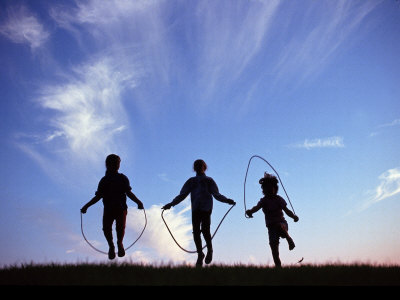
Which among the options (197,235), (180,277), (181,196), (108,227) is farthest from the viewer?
(181,196)

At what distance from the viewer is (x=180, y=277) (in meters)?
6.55

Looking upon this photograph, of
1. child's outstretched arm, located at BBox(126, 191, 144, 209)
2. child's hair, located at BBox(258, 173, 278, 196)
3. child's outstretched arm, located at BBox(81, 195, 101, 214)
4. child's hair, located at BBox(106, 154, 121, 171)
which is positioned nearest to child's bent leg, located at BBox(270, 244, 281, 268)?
child's hair, located at BBox(258, 173, 278, 196)

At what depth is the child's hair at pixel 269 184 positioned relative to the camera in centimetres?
1040

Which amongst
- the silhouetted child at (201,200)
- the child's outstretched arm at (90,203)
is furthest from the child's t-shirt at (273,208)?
the child's outstretched arm at (90,203)

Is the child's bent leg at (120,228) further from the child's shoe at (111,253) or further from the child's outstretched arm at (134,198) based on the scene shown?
the child's outstretched arm at (134,198)

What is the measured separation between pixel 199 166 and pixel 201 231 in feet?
5.43

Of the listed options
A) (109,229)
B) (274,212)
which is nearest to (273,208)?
(274,212)

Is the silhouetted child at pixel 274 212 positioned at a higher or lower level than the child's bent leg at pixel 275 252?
higher

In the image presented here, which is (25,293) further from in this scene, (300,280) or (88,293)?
(300,280)

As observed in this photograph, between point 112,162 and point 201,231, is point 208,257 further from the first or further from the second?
point 112,162

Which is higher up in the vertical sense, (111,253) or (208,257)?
(111,253)

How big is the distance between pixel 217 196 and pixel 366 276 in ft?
13.2

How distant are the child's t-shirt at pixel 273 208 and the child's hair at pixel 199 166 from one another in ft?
5.60

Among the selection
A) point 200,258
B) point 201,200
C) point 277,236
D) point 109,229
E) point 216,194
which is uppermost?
point 216,194
